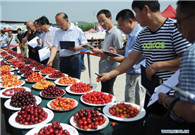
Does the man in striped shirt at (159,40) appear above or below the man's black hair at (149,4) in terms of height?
below

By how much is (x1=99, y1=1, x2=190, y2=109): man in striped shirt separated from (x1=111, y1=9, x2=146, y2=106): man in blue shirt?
857mm

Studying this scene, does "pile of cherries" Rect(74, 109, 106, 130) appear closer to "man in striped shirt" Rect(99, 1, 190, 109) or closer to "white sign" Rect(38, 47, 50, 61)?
"man in striped shirt" Rect(99, 1, 190, 109)

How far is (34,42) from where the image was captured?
567 cm

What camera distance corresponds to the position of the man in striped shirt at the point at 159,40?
1849mm

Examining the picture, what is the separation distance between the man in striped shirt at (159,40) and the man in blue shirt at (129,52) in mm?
857

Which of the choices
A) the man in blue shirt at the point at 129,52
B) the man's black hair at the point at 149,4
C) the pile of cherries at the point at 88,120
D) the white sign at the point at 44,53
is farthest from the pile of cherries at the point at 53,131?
the white sign at the point at 44,53

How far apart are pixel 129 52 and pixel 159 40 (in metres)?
1.03

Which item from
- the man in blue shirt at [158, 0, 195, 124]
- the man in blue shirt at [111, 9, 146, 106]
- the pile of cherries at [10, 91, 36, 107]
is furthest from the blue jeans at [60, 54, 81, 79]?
the man in blue shirt at [158, 0, 195, 124]

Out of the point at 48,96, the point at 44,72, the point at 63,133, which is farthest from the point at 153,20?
the point at 44,72

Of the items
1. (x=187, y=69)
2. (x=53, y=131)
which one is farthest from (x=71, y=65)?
(x=187, y=69)

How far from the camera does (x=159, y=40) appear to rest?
2.00 meters

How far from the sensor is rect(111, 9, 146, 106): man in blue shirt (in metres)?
3.01

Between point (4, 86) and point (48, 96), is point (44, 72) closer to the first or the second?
point (4, 86)

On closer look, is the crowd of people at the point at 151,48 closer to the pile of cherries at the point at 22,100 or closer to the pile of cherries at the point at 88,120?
the pile of cherries at the point at 88,120
